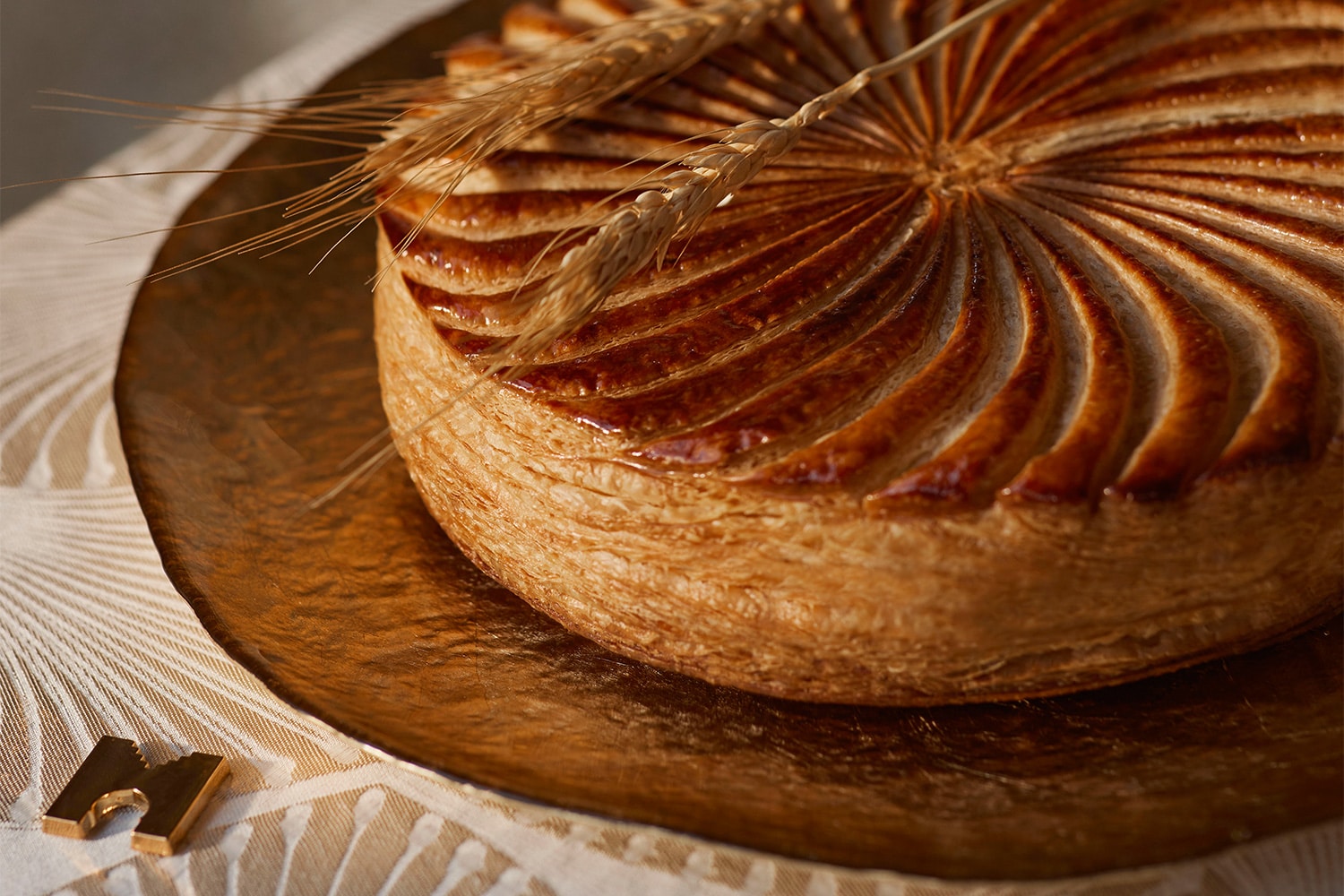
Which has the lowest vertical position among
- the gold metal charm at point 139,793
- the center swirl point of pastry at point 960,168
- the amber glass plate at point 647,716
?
the gold metal charm at point 139,793

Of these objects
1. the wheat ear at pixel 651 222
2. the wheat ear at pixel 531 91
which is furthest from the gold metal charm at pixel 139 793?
the wheat ear at pixel 531 91

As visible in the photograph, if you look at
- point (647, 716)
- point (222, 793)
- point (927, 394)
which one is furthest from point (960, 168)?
point (222, 793)

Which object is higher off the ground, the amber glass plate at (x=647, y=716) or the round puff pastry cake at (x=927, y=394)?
the round puff pastry cake at (x=927, y=394)

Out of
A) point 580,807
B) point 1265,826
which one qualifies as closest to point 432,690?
point 580,807

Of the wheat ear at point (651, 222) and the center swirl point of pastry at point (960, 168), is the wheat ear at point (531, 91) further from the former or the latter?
A: the center swirl point of pastry at point (960, 168)

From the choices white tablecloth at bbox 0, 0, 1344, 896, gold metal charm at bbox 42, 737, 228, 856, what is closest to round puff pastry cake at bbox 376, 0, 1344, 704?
white tablecloth at bbox 0, 0, 1344, 896
